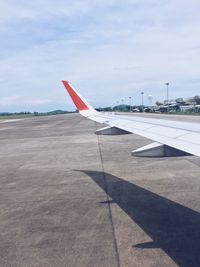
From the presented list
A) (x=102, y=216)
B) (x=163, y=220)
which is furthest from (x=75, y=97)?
(x=163, y=220)

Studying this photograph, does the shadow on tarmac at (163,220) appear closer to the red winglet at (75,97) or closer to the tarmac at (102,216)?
the tarmac at (102,216)

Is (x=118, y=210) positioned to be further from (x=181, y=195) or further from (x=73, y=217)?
(x=181, y=195)

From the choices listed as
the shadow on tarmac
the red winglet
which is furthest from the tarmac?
the red winglet

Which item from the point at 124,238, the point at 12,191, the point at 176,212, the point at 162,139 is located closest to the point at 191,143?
the point at 162,139

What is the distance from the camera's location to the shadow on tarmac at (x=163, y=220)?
530 cm

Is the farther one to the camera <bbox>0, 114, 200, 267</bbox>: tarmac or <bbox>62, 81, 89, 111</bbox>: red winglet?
<bbox>62, 81, 89, 111</bbox>: red winglet

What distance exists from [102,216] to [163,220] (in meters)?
1.28

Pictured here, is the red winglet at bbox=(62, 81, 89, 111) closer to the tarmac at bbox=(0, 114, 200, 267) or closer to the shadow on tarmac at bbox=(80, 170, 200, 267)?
the tarmac at bbox=(0, 114, 200, 267)

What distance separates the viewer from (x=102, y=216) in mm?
7211

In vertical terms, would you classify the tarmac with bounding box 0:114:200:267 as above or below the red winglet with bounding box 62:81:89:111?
below

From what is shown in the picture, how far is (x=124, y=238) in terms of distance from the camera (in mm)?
→ 5969

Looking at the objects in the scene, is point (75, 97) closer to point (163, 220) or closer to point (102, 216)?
point (102, 216)

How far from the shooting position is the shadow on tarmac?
5.30 meters

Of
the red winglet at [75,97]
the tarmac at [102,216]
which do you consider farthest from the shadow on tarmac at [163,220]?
the red winglet at [75,97]
